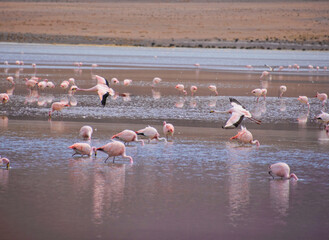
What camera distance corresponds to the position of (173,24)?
76.9m

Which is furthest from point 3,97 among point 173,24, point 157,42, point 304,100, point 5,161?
point 173,24

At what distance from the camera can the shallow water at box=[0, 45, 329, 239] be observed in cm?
579


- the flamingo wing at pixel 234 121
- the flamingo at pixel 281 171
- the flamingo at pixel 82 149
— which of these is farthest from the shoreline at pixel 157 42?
the flamingo at pixel 281 171

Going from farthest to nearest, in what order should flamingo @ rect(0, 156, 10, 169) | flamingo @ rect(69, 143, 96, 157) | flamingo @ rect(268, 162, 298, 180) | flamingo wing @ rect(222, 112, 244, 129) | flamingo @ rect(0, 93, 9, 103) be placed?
1. flamingo @ rect(0, 93, 9, 103)
2. flamingo wing @ rect(222, 112, 244, 129)
3. flamingo @ rect(69, 143, 96, 157)
4. flamingo @ rect(0, 156, 10, 169)
5. flamingo @ rect(268, 162, 298, 180)

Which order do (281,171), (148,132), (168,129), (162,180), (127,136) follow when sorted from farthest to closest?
(168,129)
(148,132)
(127,136)
(281,171)
(162,180)

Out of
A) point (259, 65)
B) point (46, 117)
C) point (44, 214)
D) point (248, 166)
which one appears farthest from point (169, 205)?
point (259, 65)

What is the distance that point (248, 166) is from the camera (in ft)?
28.2

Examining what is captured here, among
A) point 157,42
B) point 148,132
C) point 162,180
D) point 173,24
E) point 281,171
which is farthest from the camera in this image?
point 173,24

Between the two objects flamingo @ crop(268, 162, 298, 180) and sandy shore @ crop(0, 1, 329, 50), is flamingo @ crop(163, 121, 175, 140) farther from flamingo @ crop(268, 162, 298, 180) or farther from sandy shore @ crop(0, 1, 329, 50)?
sandy shore @ crop(0, 1, 329, 50)

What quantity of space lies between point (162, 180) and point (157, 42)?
53.5 m

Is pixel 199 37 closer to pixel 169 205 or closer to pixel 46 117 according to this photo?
pixel 46 117

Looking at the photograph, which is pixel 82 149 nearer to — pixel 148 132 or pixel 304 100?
pixel 148 132

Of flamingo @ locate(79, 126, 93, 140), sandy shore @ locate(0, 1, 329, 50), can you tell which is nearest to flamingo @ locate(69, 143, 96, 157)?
flamingo @ locate(79, 126, 93, 140)

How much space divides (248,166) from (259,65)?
2694 cm
